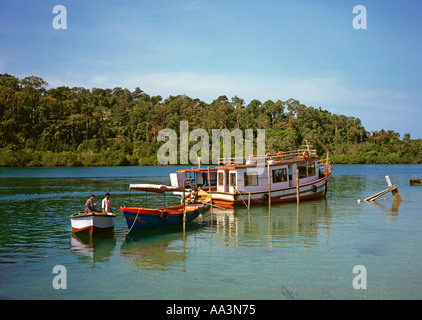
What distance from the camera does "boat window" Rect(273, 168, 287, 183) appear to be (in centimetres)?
3375

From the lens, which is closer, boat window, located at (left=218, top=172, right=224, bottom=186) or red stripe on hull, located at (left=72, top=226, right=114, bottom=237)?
red stripe on hull, located at (left=72, top=226, right=114, bottom=237)

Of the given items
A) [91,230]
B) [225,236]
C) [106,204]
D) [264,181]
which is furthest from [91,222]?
[264,181]

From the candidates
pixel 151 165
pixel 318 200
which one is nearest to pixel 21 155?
pixel 151 165

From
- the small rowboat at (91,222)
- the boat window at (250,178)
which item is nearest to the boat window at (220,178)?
the boat window at (250,178)

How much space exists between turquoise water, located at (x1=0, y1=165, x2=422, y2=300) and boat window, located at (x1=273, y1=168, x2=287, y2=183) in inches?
199

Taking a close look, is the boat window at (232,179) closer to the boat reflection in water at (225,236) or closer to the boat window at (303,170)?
the boat reflection in water at (225,236)

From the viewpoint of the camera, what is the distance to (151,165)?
118 meters

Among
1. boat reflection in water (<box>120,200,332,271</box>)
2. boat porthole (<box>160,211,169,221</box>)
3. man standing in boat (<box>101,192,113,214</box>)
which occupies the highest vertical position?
man standing in boat (<box>101,192,113,214</box>)

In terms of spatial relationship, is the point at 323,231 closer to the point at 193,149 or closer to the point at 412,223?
the point at 412,223

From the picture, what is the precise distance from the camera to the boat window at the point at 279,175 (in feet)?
111

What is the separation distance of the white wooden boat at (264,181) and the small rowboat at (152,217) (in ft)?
25.7

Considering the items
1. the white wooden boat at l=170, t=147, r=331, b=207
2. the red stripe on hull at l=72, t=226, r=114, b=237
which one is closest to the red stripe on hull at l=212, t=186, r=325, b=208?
the white wooden boat at l=170, t=147, r=331, b=207

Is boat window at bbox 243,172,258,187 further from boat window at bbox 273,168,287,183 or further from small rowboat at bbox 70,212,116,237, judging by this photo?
small rowboat at bbox 70,212,116,237

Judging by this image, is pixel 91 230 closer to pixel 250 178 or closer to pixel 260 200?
pixel 250 178
